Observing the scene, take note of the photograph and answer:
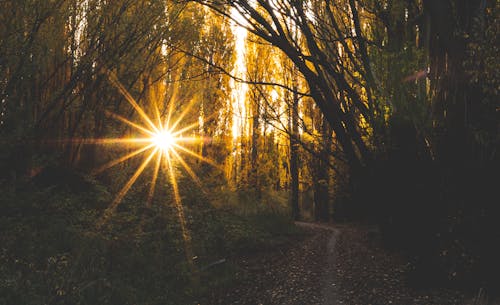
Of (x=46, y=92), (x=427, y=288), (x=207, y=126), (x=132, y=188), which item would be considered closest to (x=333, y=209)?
(x=207, y=126)

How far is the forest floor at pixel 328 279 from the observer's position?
569 cm

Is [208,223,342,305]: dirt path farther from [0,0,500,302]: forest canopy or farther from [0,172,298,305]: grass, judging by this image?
[0,0,500,302]: forest canopy

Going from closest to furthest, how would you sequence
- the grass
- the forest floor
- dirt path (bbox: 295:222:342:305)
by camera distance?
1. the grass
2. the forest floor
3. dirt path (bbox: 295:222:342:305)

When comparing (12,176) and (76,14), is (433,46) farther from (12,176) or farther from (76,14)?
(12,176)

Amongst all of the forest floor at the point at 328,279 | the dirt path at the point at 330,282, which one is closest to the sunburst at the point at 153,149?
the forest floor at the point at 328,279

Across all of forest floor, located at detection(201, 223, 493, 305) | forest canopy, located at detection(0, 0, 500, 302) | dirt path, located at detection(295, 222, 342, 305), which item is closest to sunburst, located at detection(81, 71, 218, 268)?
forest canopy, located at detection(0, 0, 500, 302)

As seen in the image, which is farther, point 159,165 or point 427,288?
point 159,165

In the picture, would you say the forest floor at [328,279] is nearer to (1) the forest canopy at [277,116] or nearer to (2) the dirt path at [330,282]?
(2) the dirt path at [330,282]

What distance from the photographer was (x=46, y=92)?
810cm

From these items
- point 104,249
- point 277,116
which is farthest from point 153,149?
point 104,249

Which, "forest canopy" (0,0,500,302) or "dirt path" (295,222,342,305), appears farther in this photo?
"dirt path" (295,222,342,305)

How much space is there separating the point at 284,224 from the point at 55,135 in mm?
7137

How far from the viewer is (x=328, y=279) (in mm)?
6910

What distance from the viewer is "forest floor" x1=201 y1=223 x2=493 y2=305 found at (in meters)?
5.69
